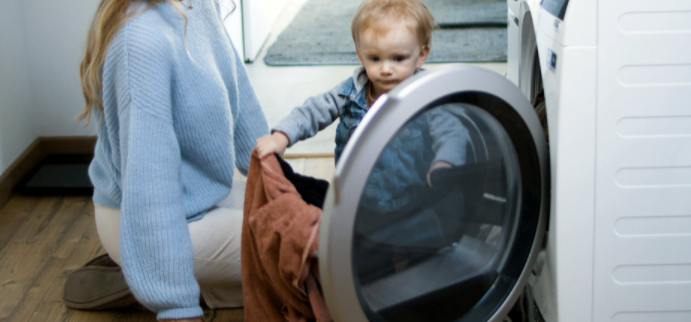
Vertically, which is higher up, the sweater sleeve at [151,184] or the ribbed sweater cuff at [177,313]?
the sweater sleeve at [151,184]

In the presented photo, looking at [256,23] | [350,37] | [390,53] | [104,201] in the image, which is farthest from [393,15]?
[350,37]

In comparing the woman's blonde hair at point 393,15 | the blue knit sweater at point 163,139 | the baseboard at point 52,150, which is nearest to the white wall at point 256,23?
the baseboard at point 52,150

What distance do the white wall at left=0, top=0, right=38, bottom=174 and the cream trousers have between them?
0.92 m

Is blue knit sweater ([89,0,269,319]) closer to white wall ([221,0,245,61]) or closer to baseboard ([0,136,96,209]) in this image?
baseboard ([0,136,96,209])

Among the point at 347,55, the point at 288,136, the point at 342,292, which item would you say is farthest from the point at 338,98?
the point at 347,55

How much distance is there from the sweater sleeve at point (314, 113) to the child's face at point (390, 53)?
95 millimetres

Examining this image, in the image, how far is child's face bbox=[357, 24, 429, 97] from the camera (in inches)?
50.1

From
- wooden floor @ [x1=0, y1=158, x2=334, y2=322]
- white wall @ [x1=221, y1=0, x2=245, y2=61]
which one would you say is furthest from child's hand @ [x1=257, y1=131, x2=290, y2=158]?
white wall @ [x1=221, y1=0, x2=245, y2=61]

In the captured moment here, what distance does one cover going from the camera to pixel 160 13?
54.3 inches

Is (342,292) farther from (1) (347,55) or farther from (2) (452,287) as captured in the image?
(1) (347,55)

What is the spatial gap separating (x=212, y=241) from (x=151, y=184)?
0.27m

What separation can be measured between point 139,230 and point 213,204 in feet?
0.80

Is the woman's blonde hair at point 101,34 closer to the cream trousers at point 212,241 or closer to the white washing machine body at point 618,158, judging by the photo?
the cream trousers at point 212,241

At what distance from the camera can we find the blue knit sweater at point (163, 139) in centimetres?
130
